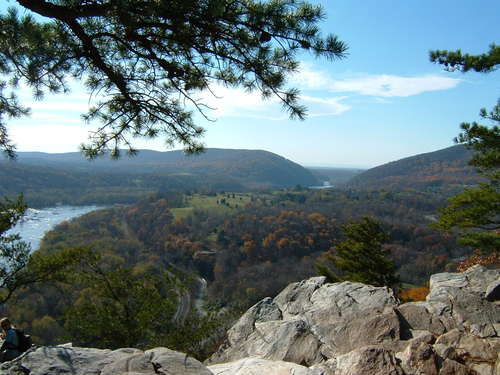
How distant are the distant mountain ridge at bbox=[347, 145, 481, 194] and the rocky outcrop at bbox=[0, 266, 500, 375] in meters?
124

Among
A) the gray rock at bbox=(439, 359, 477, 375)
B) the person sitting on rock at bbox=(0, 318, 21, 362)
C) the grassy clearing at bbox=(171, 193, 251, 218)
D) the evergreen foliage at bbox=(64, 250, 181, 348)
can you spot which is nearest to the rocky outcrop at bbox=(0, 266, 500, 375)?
the gray rock at bbox=(439, 359, 477, 375)

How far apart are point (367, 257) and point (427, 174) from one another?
511 feet

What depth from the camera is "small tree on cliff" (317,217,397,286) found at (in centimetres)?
1552

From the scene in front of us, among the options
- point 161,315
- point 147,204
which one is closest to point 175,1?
A: point 161,315

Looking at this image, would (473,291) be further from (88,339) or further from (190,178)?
(190,178)

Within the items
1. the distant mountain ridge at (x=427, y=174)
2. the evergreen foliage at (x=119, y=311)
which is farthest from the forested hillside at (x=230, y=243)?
the distant mountain ridge at (x=427, y=174)

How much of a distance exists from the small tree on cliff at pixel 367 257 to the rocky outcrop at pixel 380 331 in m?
6.71

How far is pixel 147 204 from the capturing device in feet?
299

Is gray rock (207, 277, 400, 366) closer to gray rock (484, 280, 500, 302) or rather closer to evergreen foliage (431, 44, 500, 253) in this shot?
gray rock (484, 280, 500, 302)

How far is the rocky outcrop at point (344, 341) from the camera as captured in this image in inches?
159

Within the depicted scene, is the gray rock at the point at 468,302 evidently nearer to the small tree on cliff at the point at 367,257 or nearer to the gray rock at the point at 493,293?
the gray rock at the point at 493,293

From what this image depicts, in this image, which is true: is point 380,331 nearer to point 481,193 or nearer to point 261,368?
point 261,368

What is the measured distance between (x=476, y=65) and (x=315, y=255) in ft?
162

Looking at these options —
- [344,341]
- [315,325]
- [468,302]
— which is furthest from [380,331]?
[468,302]
